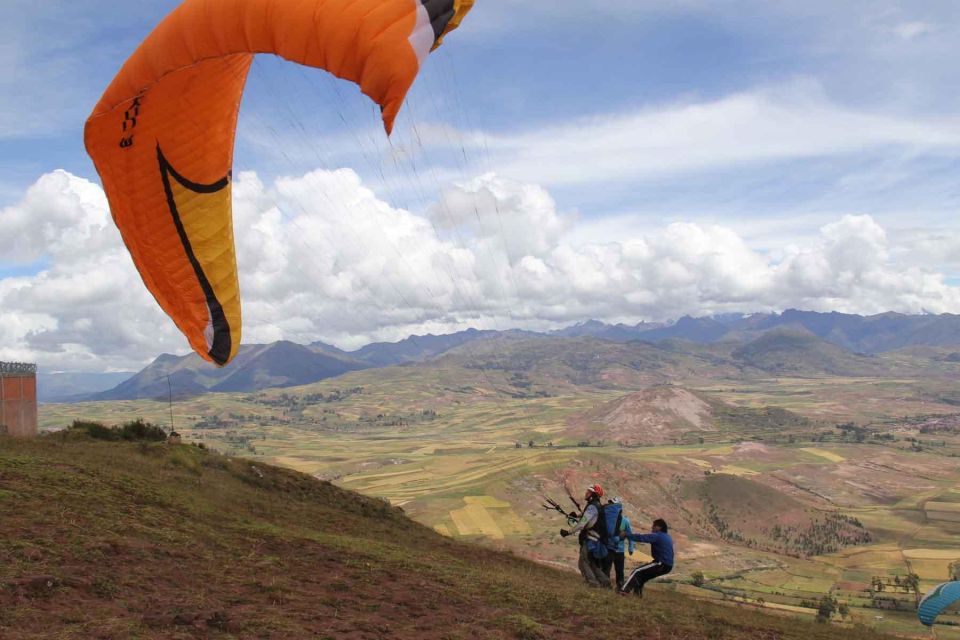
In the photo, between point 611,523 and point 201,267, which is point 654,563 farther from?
point 201,267

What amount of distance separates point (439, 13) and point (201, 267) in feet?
32.5

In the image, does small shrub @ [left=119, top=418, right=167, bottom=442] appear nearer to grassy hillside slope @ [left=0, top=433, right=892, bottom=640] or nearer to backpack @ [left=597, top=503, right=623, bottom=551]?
grassy hillside slope @ [left=0, top=433, right=892, bottom=640]

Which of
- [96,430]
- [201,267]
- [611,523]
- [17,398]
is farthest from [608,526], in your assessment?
[17,398]

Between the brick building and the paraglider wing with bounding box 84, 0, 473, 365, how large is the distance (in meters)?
30.5

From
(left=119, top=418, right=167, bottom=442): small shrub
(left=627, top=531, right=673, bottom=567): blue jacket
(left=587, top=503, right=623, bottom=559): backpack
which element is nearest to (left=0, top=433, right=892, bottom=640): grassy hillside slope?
(left=627, top=531, right=673, bottom=567): blue jacket

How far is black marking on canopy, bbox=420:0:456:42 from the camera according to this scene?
1017 centimetres

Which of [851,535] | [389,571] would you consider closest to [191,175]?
[389,571]

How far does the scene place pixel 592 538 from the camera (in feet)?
50.5

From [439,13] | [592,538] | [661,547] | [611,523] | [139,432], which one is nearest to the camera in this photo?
[439,13]

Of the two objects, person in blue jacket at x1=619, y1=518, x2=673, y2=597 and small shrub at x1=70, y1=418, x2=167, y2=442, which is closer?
person in blue jacket at x1=619, y1=518, x2=673, y2=597

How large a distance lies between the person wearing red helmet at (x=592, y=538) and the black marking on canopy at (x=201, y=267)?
32.1ft

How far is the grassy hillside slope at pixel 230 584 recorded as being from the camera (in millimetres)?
9219

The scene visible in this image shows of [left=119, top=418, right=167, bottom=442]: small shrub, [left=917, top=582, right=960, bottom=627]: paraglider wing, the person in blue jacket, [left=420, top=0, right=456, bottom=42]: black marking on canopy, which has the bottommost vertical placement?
[left=917, top=582, right=960, bottom=627]: paraglider wing

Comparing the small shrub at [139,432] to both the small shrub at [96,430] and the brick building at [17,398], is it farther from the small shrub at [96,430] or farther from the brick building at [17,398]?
the brick building at [17,398]
